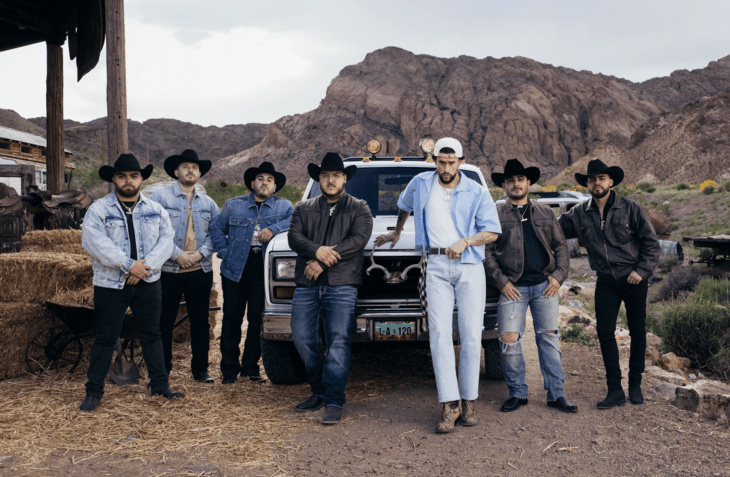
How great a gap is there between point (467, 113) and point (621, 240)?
88.9 meters

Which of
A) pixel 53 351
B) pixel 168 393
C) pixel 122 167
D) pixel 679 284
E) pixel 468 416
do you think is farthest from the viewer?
pixel 679 284

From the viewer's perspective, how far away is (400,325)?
4.71 metres

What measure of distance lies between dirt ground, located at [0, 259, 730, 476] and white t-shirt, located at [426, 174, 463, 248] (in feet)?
4.04

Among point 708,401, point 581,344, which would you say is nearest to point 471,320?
point 708,401

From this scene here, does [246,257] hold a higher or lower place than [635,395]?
higher

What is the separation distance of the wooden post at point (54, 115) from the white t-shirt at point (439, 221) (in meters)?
6.85

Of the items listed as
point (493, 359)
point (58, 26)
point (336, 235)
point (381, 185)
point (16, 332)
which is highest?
point (58, 26)

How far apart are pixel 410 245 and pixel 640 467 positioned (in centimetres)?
221

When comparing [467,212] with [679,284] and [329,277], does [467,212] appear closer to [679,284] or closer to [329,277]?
[329,277]

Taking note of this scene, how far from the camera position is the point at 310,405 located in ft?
15.9

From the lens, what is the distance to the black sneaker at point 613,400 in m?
4.85

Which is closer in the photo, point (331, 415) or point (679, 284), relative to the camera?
point (331, 415)

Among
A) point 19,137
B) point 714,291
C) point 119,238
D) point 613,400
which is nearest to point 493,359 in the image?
point 613,400

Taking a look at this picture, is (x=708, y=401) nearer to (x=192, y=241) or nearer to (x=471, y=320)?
(x=471, y=320)
